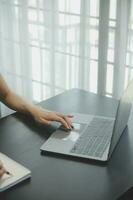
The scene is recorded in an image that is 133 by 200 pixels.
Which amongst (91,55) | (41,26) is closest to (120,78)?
(91,55)

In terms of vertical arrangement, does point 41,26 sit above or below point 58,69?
above

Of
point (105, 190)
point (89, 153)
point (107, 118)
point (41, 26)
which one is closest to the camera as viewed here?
point (105, 190)

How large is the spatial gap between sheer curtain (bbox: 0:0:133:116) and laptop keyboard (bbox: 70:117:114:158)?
88cm

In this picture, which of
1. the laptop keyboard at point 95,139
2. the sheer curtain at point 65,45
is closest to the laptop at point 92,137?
the laptop keyboard at point 95,139

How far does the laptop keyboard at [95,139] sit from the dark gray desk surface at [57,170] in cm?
5

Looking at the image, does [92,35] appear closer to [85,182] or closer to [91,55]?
[91,55]

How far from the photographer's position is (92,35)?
8.48ft

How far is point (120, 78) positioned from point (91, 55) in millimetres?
273

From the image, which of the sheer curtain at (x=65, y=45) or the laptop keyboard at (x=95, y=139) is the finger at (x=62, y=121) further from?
the sheer curtain at (x=65, y=45)

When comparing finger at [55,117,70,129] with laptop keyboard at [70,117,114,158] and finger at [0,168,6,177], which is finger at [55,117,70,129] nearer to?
laptop keyboard at [70,117,114,158]

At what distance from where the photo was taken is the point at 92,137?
1.54 metres

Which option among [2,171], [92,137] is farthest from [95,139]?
A: [2,171]

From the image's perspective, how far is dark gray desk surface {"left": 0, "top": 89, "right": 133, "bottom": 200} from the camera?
48.3 inches

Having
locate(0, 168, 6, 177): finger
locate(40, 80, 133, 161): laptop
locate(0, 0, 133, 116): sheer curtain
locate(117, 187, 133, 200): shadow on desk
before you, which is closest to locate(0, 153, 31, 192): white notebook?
locate(0, 168, 6, 177): finger
